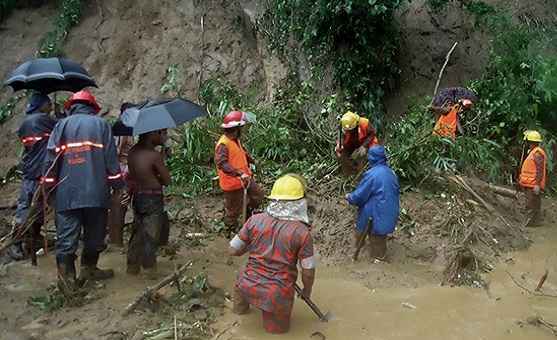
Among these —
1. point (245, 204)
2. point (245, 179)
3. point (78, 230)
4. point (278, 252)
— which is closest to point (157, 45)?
point (245, 179)

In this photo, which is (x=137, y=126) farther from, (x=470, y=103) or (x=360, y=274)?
(x=470, y=103)

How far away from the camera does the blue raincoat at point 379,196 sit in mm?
6664

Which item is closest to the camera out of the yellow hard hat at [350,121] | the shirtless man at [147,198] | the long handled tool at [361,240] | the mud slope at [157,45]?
the shirtless man at [147,198]

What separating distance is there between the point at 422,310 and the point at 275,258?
1707mm

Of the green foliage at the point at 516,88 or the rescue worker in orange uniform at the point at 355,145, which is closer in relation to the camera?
the rescue worker in orange uniform at the point at 355,145

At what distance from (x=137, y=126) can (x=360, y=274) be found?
2941 millimetres

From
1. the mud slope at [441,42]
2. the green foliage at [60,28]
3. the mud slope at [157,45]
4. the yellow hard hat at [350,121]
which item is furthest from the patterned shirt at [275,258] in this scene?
the green foliage at [60,28]

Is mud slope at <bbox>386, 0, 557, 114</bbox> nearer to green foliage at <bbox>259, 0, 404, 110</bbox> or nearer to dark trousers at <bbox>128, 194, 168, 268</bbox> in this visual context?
green foliage at <bbox>259, 0, 404, 110</bbox>

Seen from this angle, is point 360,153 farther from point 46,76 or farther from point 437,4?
point 46,76

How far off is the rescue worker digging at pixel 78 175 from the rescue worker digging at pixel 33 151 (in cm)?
87

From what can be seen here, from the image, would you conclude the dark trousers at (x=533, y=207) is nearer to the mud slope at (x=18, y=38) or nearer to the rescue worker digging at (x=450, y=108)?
the rescue worker digging at (x=450, y=108)

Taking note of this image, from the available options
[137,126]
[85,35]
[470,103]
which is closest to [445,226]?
[470,103]

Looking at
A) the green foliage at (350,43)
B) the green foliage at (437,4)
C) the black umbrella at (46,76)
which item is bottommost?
the black umbrella at (46,76)

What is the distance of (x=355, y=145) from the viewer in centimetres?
811
